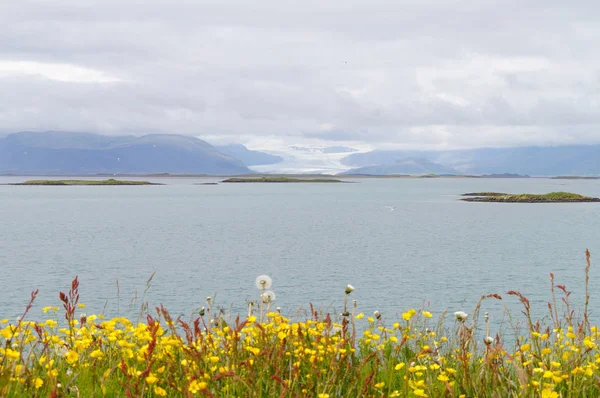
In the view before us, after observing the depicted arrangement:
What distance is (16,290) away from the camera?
37.0 metres

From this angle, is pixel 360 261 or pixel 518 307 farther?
pixel 360 261

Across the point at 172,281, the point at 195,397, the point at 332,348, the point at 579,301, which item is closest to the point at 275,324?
the point at 332,348

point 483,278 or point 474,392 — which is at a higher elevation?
point 474,392

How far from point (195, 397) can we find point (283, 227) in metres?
81.6

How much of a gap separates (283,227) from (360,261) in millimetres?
36474

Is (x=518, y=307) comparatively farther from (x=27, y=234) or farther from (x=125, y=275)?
(x=27, y=234)

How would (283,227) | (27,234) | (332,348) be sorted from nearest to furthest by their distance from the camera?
(332,348) → (27,234) → (283,227)

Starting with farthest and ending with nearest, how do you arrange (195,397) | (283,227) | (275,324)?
(283,227), (275,324), (195,397)

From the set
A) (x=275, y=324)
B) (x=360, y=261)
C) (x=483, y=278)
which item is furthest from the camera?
(x=360, y=261)

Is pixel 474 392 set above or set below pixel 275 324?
below

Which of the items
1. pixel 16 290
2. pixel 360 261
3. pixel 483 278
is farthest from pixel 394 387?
pixel 360 261

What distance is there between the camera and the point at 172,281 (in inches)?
1628

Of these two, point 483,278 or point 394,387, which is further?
point 483,278

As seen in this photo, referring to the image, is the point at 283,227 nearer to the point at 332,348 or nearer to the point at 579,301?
the point at 579,301
